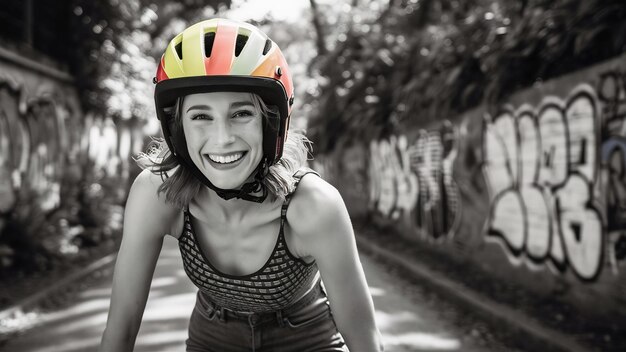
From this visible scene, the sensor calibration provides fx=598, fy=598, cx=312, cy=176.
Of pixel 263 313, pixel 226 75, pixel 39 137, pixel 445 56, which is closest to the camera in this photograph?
pixel 226 75

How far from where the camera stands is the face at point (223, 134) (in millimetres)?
1939

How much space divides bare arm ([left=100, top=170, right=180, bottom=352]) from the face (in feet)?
0.84

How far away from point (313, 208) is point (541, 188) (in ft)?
17.3

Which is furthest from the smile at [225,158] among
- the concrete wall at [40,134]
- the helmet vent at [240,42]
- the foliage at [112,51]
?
the foliage at [112,51]

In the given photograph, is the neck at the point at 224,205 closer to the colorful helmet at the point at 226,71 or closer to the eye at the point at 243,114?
the colorful helmet at the point at 226,71

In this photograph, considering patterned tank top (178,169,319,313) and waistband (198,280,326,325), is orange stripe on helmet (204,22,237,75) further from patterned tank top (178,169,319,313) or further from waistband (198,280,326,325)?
waistband (198,280,326,325)

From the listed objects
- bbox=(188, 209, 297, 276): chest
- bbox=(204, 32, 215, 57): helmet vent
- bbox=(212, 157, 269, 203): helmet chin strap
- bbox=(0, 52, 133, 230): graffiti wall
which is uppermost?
bbox=(0, 52, 133, 230): graffiti wall

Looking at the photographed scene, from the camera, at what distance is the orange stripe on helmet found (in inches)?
74.4

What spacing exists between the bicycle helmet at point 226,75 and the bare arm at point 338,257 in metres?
0.19

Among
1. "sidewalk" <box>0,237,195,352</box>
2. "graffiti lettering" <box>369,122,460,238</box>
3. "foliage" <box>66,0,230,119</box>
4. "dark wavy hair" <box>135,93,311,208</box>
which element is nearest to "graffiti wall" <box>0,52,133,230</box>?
"foliage" <box>66,0,230,119</box>

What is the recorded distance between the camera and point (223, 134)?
194cm

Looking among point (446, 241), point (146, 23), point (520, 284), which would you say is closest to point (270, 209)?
point (520, 284)

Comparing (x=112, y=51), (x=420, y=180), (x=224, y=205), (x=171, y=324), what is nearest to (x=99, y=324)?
(x=171, y=324)

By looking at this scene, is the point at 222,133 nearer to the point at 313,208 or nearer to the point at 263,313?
the point at 313,208
